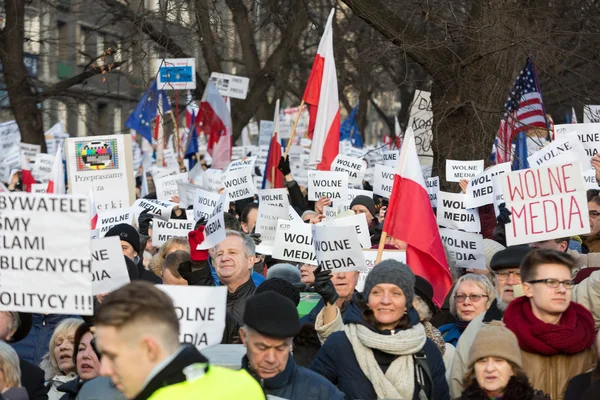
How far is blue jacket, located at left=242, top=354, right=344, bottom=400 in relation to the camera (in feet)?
17.1

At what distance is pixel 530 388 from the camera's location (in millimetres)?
5164

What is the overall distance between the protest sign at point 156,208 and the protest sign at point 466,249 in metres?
3.66

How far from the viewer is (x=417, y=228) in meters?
7.71

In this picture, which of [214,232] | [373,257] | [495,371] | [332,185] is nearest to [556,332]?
[495,371]

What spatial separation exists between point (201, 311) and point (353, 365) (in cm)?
83

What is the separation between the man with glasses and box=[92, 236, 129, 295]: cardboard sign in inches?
90.5

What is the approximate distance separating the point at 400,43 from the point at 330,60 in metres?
1.76

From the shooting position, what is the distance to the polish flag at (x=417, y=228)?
7.68 metres

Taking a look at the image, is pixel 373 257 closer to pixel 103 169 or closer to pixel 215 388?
pixel 103 169

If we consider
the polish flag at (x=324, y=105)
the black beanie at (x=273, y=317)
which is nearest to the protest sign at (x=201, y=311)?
the black beanie at (x=273, y=317)

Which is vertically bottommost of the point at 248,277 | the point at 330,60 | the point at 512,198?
the point at 248,277

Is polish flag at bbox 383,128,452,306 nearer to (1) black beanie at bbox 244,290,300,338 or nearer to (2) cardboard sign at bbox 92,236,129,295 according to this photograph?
(2) cardboard sign at bbox 92,236,129,295

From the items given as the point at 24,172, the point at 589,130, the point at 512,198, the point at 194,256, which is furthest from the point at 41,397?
the point at 24,172

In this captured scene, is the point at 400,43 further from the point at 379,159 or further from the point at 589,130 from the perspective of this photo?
the point at 379,159
